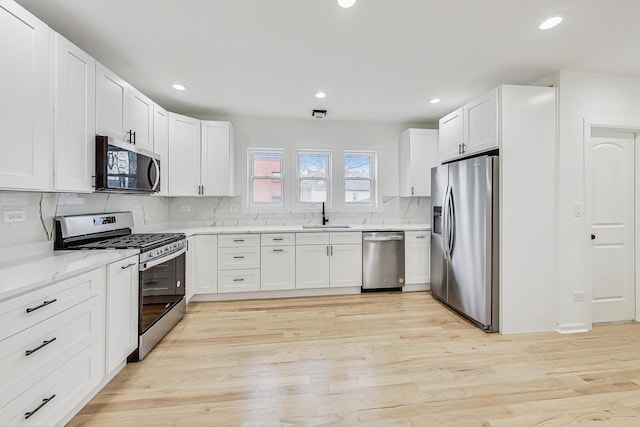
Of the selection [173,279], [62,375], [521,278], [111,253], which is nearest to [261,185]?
[173,279]

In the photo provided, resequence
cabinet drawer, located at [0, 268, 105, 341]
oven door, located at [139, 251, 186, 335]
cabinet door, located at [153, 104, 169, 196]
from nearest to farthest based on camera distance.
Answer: cabinet drawer, located at [0, 268, 105, 341] → oven door, located at [139, 251, 186, 335] → cabinet door, located at [153, 104, 169, 196]

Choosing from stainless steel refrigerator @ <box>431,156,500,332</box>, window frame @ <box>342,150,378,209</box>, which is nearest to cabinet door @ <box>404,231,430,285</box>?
stainless steel refrigerator @ <box>431,156,500,332</box>

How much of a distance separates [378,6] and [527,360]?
2.89 meters

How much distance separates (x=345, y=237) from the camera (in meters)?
3.64

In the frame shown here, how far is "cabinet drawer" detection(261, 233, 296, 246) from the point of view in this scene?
11.4 ft

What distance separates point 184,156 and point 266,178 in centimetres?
119

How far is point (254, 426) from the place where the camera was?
149cm

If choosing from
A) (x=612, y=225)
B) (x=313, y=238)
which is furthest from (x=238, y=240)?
(x=612, y=225)

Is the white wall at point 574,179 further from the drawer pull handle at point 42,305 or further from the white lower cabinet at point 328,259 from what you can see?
the drawer pull handle at point 42,305

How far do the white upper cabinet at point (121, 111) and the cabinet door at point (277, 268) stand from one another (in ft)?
6.10

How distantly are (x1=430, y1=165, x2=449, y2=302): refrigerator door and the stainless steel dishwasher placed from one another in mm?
421

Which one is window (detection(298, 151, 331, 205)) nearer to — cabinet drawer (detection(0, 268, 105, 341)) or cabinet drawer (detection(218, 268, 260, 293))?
cabinet drawer (detection(218, 268, 260, 293))

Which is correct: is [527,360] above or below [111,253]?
below

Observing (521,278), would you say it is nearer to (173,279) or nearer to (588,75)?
(588,75)
